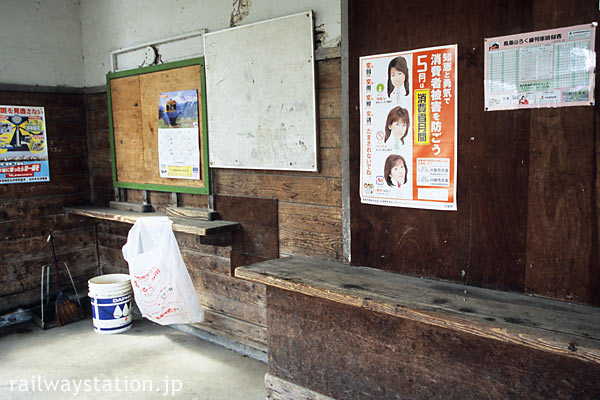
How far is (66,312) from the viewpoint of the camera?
412cm

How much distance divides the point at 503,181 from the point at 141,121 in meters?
2.96

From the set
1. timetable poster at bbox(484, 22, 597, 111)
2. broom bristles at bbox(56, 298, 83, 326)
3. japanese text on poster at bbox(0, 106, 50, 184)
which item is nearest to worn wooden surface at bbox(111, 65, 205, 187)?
japanese text on poster at bbox(0, 106, 50, 184)

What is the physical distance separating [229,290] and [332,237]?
1116 mm

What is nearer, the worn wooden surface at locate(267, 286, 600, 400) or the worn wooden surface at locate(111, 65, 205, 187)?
the worn wooden surface at locate(267, 286, 600, 400)

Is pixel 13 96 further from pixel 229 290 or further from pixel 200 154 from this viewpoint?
pixel 229 290

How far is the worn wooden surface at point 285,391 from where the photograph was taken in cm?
256

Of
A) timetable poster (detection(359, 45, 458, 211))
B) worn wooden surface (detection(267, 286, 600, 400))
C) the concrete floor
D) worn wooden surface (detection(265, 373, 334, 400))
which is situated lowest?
the concrete floor

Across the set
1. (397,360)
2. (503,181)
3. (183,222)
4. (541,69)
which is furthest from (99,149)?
(541,69)

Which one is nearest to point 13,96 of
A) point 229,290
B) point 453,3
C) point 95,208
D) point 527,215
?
point 95,208

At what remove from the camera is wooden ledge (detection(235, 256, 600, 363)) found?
163cm

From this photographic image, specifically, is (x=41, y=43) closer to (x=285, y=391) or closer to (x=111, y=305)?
(x=111, y=305)

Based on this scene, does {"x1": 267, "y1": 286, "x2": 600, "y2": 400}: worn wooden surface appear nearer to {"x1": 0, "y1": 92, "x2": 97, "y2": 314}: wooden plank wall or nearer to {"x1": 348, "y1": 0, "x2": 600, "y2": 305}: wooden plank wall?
{"x1": 348, "y1": 0, "x2": 600, "y2": 305}: wooden plank wall

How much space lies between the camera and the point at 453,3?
2.14 meters

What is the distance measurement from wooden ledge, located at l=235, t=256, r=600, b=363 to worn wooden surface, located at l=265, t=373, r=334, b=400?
66cm
